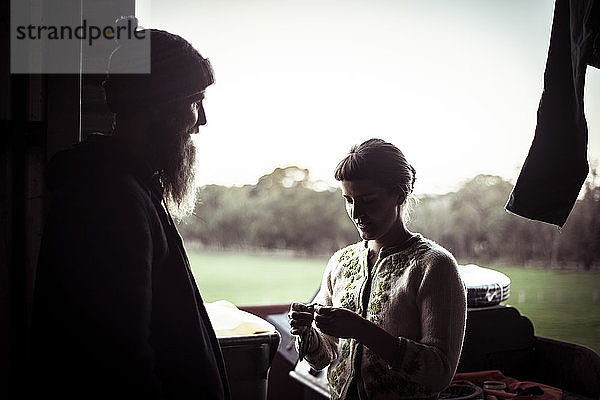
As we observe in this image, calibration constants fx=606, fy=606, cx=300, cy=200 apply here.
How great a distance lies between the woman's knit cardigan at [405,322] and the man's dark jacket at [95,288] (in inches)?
25.6

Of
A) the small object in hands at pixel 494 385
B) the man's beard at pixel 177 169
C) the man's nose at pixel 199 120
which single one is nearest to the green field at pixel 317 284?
the small object in hands at pixel 494 385

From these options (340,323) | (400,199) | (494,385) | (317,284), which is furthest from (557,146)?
(317,284)

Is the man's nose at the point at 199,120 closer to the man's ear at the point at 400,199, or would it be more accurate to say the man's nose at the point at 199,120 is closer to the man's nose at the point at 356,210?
the man's nose at the point at 356,210

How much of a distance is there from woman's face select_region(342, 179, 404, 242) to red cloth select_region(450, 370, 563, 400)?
3.18 ft

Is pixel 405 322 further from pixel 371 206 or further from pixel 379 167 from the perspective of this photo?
pixel 379 167

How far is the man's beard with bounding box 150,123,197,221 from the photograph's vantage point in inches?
54.4

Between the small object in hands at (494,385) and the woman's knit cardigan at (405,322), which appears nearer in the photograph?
the woman's knit cardigan at (405,322)

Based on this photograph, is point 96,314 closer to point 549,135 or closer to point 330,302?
point 330,302

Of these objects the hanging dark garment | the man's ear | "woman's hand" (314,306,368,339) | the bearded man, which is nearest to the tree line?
the hanging dark garment

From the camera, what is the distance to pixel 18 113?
1.75 m

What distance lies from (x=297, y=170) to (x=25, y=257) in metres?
2.33

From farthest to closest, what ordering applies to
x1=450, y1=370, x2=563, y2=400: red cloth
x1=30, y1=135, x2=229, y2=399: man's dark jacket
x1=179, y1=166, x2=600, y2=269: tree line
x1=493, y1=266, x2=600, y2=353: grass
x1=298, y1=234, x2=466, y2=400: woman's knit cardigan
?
x1=179, y1=166, x2=600, y2=269: tree line, x1=493, y1=266, x2=600, y2=353: grass, x1=450, y1=370, x2=563, y2=400: red cloth, x1=298, y1=234, x2=466, y2=400: woman's knit cardigan, x1=30, y1=135, x2=229, y2=399: man's dark jacket

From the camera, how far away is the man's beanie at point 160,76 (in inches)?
53.3

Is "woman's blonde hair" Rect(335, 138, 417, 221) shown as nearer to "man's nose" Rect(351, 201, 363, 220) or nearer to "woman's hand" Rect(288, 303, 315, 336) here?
"man's nose" Rect(351, 201, 363, 220)
